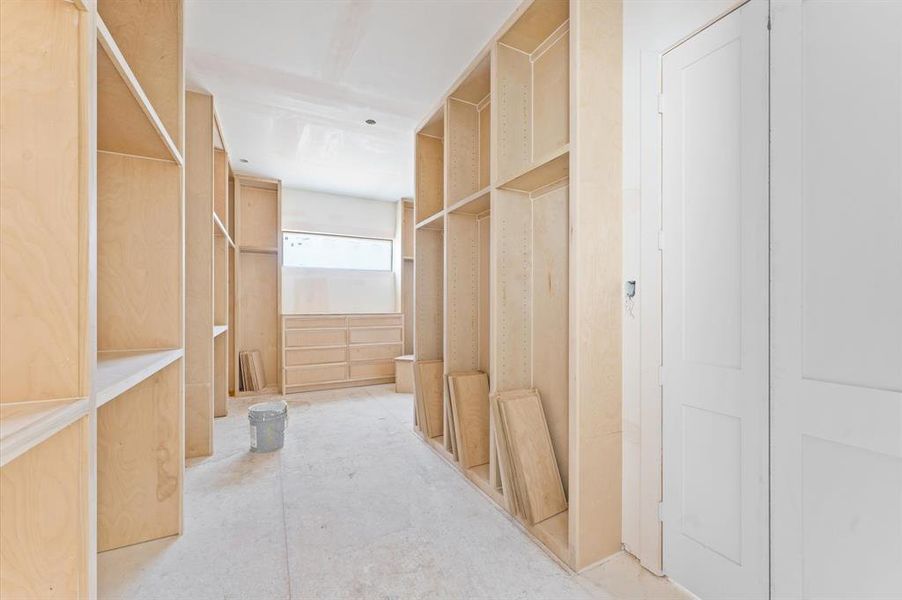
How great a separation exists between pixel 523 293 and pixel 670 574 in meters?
1.52

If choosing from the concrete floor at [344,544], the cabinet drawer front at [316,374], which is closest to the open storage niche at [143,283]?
the concrete floor at [344,544]

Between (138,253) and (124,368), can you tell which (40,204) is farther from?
(138,253)

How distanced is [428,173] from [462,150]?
647 millimetres

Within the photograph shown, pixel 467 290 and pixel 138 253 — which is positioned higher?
pixel 138 253

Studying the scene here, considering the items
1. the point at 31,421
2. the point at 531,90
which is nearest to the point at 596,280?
the point at 531,90

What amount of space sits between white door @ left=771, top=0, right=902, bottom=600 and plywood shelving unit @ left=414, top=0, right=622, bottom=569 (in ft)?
2.01

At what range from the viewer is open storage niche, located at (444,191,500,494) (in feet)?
9.50

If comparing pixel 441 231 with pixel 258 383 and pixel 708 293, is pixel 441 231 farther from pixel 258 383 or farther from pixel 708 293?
pixel 258 383

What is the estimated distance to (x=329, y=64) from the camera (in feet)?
8.46

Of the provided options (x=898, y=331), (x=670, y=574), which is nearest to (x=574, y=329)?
(x=898, y=331)

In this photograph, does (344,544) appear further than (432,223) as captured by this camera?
No

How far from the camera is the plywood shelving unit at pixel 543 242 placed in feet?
5.55

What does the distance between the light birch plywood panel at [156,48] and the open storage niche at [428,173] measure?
1933mm

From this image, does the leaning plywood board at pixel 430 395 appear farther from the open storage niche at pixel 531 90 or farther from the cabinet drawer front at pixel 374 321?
the cabinet drawer front at pixel 374 321
